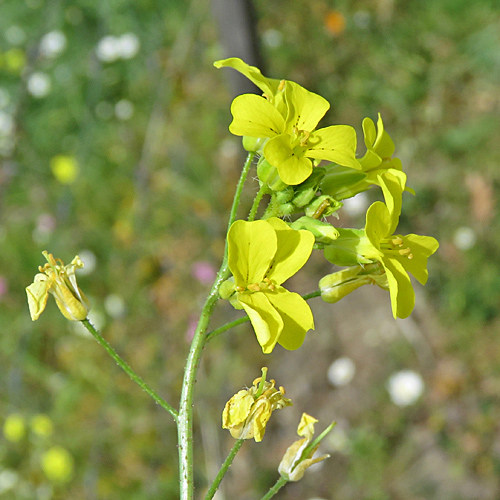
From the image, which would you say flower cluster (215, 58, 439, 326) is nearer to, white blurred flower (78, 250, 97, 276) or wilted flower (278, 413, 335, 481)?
wilted flower (278, 413, 335, 481)

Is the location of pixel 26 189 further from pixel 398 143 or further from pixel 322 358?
pixel 398 143

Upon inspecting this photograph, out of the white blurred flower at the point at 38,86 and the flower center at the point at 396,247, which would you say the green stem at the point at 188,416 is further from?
the white blurred flower at the point at 38,86

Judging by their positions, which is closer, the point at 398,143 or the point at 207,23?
the point at 398,143

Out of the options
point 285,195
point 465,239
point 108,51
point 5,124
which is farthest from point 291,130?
point 5,124

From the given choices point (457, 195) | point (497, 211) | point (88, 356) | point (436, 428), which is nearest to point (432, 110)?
point (457, 195)

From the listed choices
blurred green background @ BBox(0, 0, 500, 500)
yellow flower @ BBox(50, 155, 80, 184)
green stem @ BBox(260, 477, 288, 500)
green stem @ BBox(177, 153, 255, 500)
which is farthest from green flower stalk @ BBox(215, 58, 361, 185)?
yellow flower @ BBox(50, 155, 80, 184)

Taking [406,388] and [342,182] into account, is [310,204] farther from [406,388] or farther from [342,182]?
[406,388]
